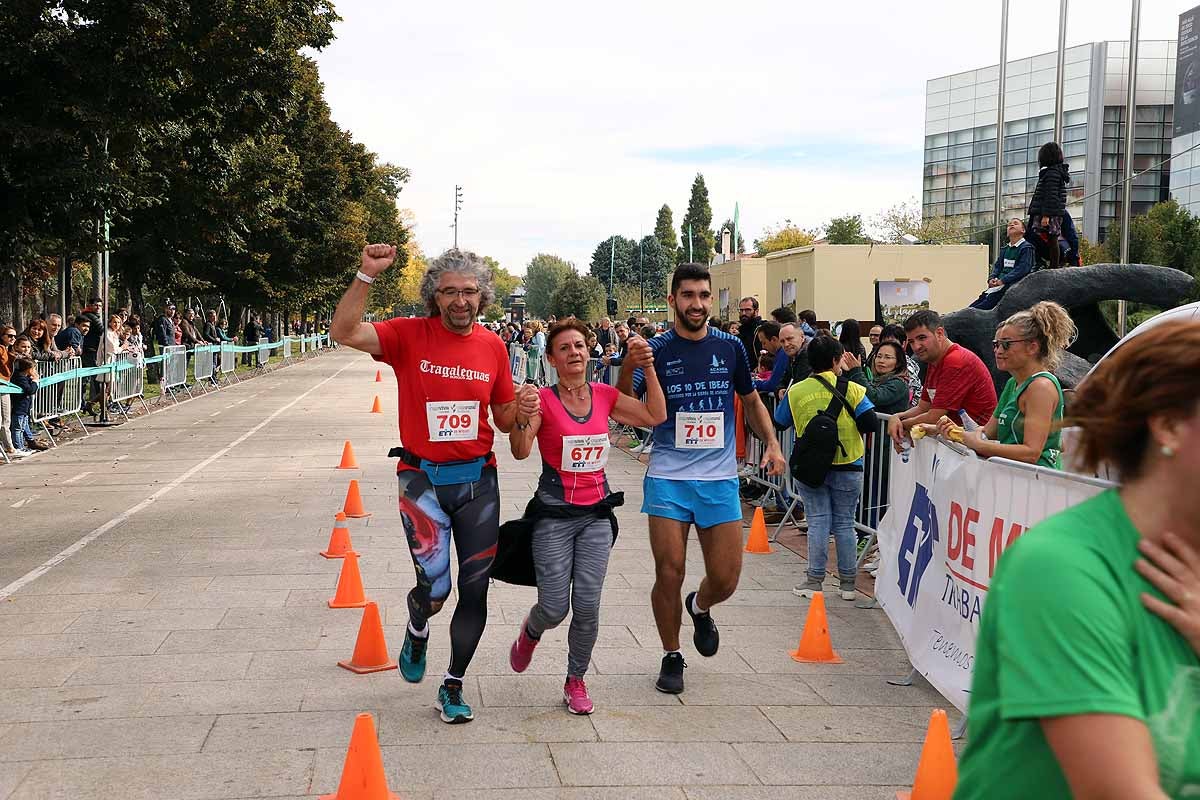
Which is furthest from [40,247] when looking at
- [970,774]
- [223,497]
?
[970,774]

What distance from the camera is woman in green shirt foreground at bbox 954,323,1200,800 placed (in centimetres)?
154

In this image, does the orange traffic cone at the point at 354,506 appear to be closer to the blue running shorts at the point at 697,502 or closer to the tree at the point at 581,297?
the blue running shorts at the point at 697,502

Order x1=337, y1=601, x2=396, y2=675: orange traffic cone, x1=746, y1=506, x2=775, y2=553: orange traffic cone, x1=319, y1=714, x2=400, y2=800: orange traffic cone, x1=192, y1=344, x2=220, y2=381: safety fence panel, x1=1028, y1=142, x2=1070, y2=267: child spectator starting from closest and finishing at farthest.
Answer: x1=319, y1=714, x2=400, y2=800: orange traffic cone, x1=337, y1=601, x2=396, y2=675: orange traffic cone, x1=746, y1=506, x2=775, y2=553: orange traffic cone, x1=1028, y1=142, x2=1070, y2=267: child spectator, x1=192, y1=344, x2=220, y2=381: safety fence panel

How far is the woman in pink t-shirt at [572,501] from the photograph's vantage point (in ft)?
18.6

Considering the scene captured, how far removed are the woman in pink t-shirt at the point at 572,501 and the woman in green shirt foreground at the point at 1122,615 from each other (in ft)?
13.3

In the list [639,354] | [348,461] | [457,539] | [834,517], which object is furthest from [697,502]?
[348,461]

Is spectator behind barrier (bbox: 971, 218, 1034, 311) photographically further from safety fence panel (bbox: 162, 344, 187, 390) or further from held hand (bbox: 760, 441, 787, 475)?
safety fence panel (bbox: 162, 344, 187, 390)

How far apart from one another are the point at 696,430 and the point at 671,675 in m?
1.22

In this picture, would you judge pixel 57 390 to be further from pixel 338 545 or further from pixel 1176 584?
pixel 1176 584

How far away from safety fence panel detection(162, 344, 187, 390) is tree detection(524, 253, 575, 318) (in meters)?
128

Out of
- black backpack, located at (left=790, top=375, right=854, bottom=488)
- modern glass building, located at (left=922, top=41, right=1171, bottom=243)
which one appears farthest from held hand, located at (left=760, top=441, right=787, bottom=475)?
modern glass building, located at (left=922, top=41, right=1171, bottom=243)

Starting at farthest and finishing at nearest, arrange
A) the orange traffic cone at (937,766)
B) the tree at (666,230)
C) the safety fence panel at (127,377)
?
the tree at (666,230) → the safety fence panel at (127,377) → the orange traffic cone at (937,766)

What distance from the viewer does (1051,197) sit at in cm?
1231

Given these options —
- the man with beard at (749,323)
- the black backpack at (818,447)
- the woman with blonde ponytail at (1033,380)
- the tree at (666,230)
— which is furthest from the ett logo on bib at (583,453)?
the tree at (666,230)
